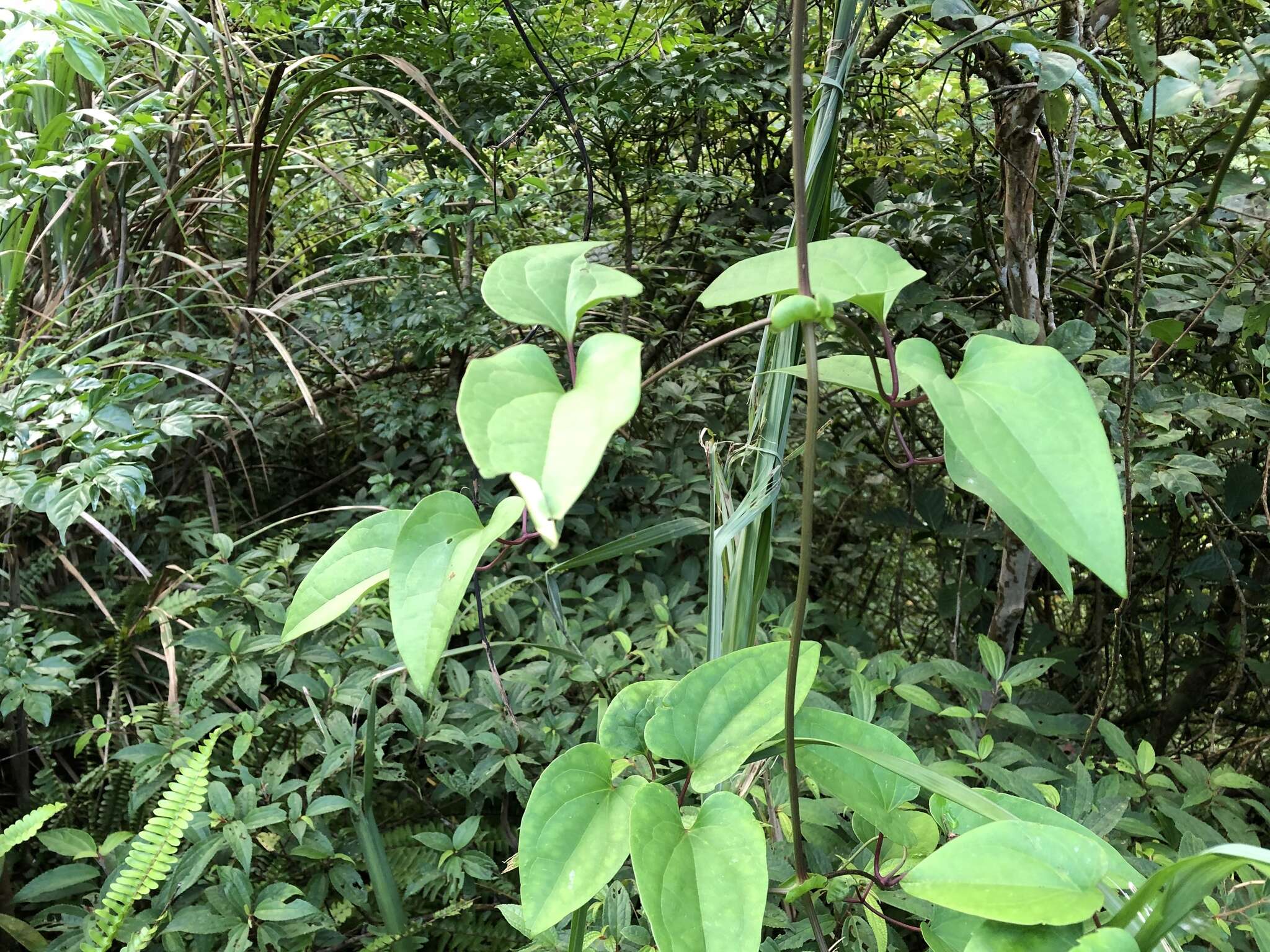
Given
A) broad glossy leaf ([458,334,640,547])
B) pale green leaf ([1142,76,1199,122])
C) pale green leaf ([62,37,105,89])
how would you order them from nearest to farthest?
broad glossy leaf ([458,334,640,547]) < pale green leaf ([1142,76,1199,122]) < pale green leaf ([62,37,105,89])

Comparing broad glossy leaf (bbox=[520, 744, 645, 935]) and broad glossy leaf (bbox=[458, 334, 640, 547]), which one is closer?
broad glossy leaf (bbox=[458, 334, 640, 547])

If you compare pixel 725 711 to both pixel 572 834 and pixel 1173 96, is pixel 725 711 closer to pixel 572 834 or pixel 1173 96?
pixel 572 834

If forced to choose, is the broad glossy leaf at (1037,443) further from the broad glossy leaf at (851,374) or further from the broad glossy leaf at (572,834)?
the broad glossy leaf at (572,834)

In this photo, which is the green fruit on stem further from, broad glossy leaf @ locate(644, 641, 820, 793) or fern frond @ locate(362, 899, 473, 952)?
fern frond @ locate(362, 899, 473, 952)

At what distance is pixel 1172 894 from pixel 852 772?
0.51 feet

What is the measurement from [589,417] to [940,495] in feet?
4.72

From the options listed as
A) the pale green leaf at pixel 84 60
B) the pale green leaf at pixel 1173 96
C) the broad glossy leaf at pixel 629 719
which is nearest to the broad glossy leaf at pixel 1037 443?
the broad glossy leaf at pixel 629 719

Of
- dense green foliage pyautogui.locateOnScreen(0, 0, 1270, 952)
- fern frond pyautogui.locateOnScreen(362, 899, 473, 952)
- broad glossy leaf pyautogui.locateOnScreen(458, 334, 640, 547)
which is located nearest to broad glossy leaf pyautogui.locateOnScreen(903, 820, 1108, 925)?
dense green foliage pyautogui.locateOnScreen(0, 0, 1270, 952)

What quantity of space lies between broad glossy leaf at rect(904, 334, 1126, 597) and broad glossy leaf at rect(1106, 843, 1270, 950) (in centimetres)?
11

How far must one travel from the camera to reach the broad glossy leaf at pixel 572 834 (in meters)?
0.34

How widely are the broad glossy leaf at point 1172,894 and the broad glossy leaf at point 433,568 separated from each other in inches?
11.2

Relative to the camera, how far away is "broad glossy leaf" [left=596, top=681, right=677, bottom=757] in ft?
1.39

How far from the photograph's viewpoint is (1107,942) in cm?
27

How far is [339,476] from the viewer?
6.11 feet
